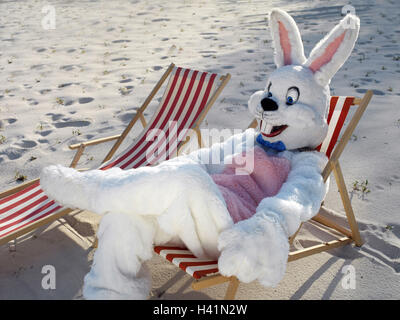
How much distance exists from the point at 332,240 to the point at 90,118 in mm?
2642

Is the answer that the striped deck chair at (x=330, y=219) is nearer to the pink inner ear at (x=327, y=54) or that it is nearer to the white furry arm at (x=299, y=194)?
the white furry arm at (x=299, y=194)

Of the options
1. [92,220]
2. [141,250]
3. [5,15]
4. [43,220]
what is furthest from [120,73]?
[5,15]

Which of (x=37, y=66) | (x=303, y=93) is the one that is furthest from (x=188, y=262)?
(x=37, y=66)

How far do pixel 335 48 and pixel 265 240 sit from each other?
1176mm

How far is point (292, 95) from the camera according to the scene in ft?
7.51

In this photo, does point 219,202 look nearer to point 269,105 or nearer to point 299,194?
point 299,194

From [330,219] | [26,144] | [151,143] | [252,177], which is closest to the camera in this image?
[252,177]

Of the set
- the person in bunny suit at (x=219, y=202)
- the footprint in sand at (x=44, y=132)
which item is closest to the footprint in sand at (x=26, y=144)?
the footprint in sand at (x=44, y=132)

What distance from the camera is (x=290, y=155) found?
233 centimetres

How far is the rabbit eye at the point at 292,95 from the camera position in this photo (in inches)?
90.0

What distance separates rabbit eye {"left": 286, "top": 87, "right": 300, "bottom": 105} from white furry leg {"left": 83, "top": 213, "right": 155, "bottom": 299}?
40.2 inches

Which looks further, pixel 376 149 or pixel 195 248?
pixel 376 149

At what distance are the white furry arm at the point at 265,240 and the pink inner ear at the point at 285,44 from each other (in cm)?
87

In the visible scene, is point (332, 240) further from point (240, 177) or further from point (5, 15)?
point (5, 15)
